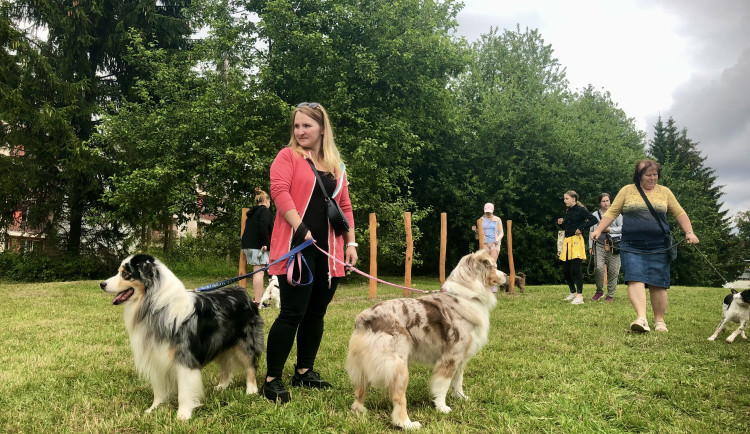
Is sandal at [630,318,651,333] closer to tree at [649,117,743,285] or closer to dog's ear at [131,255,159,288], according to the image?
dog's ear at [131,255,159,288]

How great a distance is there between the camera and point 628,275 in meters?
6.33

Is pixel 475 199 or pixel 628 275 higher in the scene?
pixel 475 199

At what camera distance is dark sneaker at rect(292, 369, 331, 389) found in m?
3.95

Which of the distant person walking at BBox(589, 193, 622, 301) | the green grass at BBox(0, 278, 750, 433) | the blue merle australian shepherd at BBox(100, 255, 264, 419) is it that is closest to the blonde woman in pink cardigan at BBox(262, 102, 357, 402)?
the green grass at BBox(0, 278, 750, 433)

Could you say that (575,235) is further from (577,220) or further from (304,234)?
(304,234)

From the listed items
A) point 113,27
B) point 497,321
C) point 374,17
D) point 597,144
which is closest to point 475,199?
point 597,144

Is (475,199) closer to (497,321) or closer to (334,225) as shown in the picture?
(497,321)

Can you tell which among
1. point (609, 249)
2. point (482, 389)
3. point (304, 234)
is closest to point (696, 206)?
point (609, 249)

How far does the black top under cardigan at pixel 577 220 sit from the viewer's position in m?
9.50

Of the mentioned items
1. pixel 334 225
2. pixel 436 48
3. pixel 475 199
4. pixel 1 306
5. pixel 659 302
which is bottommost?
pixel 1 306

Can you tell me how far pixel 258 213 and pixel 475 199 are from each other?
50.3 feet

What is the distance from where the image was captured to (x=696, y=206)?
2531cm

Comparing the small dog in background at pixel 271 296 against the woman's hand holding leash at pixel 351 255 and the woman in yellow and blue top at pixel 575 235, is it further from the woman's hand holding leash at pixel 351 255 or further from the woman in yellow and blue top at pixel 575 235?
the woman in yellow and blue top at pixel 575 235

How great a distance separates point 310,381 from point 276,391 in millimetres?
440
